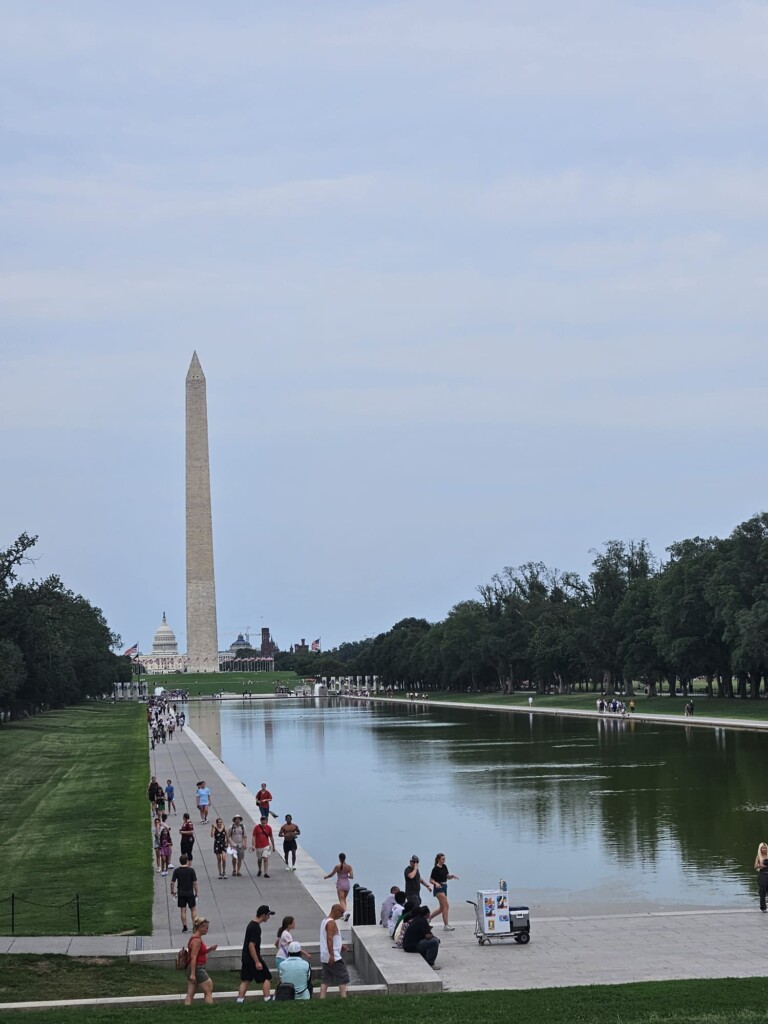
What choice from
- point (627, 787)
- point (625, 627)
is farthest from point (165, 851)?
point (625, 627)

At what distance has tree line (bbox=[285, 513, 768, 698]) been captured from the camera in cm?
7812

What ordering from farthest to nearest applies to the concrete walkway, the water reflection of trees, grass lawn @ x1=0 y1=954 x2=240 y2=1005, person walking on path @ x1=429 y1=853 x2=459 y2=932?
the water reflection of trees < person walking on path @ x1=429 y1=853 x2=459 y2=932 < the concrete walkway < grass lawn @ x1=0 y1=954 x2=240 y2=1005

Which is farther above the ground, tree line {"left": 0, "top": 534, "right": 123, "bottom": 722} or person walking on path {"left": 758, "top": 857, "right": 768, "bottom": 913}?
tree line {"left": 0, "top": 534, "right": 123, "bottom": 722}

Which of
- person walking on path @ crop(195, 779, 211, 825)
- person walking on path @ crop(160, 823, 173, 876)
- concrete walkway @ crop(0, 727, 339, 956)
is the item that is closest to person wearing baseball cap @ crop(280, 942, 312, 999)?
concrete walkway @ crop(0, 727, 339, 956)

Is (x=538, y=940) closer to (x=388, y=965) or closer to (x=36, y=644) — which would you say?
(x=388, y=965)

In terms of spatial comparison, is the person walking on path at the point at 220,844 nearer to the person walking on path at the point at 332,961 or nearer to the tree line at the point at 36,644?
the person walking on path at the point at 332,961

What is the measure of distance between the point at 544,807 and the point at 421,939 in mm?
19068

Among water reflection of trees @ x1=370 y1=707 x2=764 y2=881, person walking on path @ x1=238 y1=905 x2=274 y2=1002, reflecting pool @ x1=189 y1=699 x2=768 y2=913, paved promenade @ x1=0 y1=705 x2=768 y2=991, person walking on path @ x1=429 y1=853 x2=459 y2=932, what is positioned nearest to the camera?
person walking on path @ x1=238 y1=905 x2=274 y2=1002

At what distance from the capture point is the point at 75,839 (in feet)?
98.8

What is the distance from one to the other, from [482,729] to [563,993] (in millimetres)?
57938

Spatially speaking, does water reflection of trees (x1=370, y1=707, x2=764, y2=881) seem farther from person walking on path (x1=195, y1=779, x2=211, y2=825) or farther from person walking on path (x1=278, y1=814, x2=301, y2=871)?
person walking on path (x1=195, y1=779, x2=211, y2=825)

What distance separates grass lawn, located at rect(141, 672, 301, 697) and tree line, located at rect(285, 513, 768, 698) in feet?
63.4

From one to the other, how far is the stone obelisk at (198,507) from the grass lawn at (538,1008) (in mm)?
126548

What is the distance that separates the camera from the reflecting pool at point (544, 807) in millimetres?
24953
